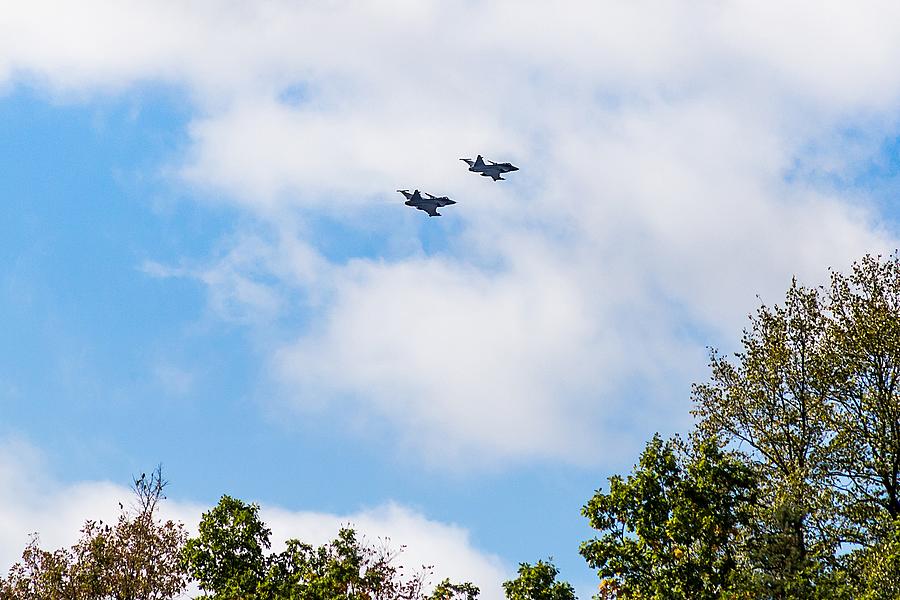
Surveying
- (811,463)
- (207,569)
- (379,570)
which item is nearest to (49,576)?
(207,569)

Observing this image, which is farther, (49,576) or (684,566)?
(49,576)

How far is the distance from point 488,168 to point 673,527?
99.1 feet

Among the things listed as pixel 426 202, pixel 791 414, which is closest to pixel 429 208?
pixel 426 202

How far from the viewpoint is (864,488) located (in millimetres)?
45969

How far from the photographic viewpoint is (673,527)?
3709 centimetres

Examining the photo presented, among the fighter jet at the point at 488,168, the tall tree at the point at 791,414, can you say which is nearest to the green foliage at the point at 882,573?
the tall tree at the point at 791,414

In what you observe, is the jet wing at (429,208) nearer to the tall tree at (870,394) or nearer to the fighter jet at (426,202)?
the fighter jet at (426,202)

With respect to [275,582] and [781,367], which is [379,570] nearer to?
[275,582]

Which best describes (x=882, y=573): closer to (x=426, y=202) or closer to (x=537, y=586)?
(x=537, y=586)

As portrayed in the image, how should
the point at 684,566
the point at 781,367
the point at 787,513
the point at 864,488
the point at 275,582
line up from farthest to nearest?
the point at 781,367 → the point at 864,488 → the point at 275,582 → the point at 787,513 → the point at 684,566

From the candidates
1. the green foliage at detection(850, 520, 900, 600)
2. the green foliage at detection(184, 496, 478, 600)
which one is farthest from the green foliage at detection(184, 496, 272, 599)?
the green foliage at detection(850, 520, 900, 600)

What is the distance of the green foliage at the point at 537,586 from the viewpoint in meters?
38.9

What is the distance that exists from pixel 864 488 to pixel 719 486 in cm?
1096

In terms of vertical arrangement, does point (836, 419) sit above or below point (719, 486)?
above
